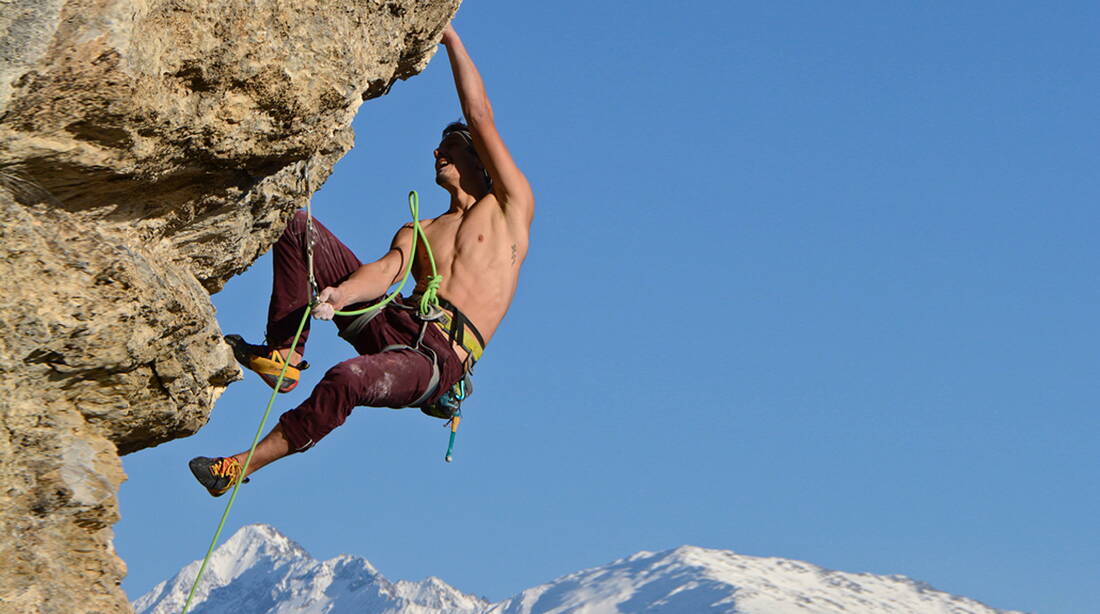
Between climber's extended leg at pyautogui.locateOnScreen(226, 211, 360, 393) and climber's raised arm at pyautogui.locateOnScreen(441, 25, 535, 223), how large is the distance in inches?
51.1

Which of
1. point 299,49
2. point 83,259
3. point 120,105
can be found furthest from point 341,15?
point 83,259

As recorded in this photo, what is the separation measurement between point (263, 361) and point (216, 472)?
1371 mm

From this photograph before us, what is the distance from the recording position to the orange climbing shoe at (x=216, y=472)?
29.6ft

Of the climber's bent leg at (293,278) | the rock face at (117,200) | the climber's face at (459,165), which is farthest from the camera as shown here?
the climber's face at (459,165)

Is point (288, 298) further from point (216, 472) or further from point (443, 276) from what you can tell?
point (216, 472)

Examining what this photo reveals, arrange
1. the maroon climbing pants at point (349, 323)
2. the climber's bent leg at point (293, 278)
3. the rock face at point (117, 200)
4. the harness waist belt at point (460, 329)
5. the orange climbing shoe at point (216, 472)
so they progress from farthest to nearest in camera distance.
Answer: the harness waist belt at point (460, 329) < the climber's bent leg at point (293, 278) < the maroon climbing pants at point (349, 323) < the orange climbing shoe at point (216, 472) < the rock face at point (117, 200)

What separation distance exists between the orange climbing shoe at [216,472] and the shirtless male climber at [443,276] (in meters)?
0.90

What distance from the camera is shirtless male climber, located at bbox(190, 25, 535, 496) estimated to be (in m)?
9.94

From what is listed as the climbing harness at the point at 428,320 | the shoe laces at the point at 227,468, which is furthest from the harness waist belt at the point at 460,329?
the shoe laces at the point at 227,468

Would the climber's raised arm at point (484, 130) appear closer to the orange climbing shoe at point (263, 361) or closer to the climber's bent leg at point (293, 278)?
the climber's bent leg at point (293, 278)

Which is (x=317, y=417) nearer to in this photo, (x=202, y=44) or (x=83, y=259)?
(x=83, y=259)

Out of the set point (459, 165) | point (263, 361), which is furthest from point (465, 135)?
point (263, 361)

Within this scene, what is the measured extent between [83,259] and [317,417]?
Answer: 5.53 ft

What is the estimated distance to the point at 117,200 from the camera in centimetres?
884
